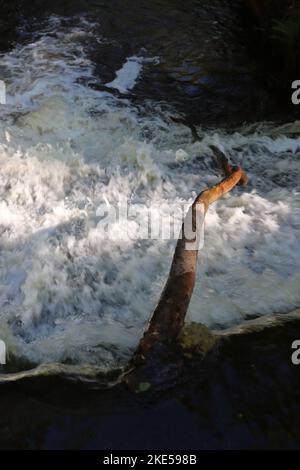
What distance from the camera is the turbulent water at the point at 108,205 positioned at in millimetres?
4035

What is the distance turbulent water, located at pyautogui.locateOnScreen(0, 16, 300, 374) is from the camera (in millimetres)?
4035

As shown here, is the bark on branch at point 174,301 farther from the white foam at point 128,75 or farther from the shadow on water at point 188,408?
the white foam at point 128,75

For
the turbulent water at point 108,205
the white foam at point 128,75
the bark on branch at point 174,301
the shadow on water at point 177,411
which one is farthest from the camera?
the white foam at point 128,75

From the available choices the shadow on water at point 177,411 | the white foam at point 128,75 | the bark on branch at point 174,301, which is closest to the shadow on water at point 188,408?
the shadow on water at point 177,411

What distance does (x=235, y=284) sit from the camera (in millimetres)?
4328

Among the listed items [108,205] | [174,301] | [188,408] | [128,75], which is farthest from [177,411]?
[128,75]

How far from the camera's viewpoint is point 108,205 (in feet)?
16.9

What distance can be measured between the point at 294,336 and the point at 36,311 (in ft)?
6.56

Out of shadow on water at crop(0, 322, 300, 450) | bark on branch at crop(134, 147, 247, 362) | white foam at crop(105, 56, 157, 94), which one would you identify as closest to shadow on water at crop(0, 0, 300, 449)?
shadow on water at crop(0, 322, 300, 450)

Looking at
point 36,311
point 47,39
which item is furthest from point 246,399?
point 47,39

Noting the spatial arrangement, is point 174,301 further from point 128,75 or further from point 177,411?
point 128,75

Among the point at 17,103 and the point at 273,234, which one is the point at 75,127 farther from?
the point at 273,234

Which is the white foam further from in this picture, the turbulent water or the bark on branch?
the bark on branch

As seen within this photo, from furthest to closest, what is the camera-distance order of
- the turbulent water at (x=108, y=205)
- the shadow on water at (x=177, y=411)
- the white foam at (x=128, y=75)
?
the white foam at (x=128, y=75), the turbulent water at (x=108, y=205), the shadow on water at (x=177, y=411)
